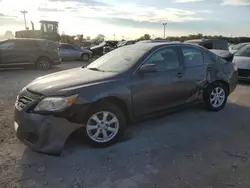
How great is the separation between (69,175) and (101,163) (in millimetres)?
490

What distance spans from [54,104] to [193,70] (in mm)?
2852

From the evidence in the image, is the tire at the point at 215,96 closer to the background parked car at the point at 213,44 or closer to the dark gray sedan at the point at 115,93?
the dark gray sedan at the point at 115,93

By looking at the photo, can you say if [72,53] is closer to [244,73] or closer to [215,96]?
[244,73]

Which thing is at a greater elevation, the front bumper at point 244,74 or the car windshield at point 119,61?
the car windshield at point 119,61

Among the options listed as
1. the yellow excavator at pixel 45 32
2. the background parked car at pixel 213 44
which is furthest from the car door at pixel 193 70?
the yellow excavator at pixel 45 32

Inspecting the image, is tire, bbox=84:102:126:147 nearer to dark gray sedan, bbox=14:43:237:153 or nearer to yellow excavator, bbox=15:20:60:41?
dark gray sedan, bbox=14:43:237:153

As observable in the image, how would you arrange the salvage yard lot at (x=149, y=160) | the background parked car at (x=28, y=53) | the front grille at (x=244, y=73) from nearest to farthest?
the salvage yard lot at (x=149, y=160) < the front grille at (x=244, y=73) < the background parked car at (x=28, y=53)

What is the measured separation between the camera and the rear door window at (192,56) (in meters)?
5.35

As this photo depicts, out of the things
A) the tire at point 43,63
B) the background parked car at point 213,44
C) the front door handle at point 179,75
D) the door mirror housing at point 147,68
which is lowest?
the tire at point 43,63

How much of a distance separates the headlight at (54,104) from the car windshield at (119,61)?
1.15 meters

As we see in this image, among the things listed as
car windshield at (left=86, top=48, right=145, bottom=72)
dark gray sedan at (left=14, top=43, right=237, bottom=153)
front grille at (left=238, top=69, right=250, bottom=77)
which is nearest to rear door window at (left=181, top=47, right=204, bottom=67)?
dark gray sedan at (left=14, top=43, right=237, bottom=153)

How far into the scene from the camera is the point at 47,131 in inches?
148

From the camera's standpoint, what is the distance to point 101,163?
12.4 feet

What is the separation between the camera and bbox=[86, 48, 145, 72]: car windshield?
470 cm
